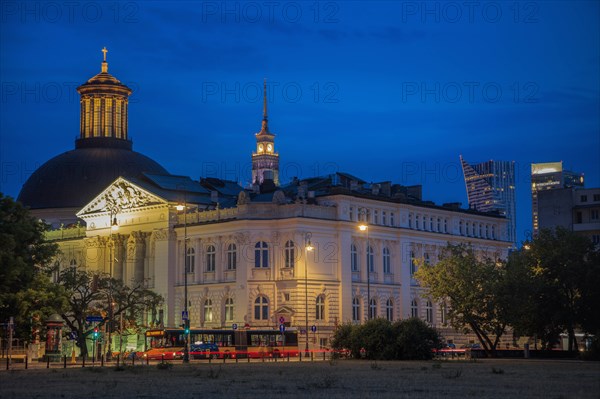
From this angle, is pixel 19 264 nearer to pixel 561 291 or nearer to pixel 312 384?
pixel 312 384

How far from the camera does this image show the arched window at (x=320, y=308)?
117m

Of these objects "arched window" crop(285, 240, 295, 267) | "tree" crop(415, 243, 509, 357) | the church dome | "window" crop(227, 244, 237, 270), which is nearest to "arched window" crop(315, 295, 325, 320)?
"arched window" crop(285, 240, 295, 267)

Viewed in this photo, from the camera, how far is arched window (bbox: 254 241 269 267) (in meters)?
119

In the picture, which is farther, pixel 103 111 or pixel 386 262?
pixel 103 111

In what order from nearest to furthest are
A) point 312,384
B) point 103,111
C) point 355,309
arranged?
point 312,384, point 355,309, point 103,111

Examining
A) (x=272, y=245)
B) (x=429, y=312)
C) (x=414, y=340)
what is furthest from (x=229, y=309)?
(x=414, y=340)

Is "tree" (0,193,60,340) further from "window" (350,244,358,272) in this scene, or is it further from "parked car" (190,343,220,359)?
"window" (350,244,358,272)

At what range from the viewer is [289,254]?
11769 centimetres

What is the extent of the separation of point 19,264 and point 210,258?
51746mm

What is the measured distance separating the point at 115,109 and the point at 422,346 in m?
91.1

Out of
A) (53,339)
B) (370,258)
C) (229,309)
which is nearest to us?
(53,339)

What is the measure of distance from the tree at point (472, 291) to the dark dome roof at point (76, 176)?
180 ft

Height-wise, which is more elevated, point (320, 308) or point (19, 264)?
point (19, 264)

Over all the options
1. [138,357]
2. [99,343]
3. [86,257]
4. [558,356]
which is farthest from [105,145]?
[558,356]
